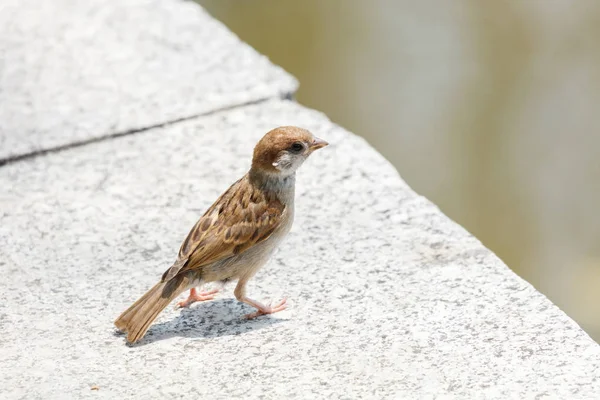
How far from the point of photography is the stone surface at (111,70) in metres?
4.95

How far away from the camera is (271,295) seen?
380cm

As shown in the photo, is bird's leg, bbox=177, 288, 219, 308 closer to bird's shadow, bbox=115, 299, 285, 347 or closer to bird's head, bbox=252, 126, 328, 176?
bird's shadow, bbox=115, 299, 285, 347

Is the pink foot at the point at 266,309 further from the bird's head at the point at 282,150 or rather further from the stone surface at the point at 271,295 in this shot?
the bird's head at the point at 282,150

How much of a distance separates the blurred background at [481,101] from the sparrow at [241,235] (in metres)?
3.42

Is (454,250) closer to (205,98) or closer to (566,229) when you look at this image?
(205,98)

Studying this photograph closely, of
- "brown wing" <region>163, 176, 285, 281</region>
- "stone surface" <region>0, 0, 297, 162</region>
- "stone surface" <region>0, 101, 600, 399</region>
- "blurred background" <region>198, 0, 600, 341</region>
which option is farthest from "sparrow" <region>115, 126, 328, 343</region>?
"blurred background" <region>198, 0, 600, 341</region>

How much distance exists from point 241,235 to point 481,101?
506 cm

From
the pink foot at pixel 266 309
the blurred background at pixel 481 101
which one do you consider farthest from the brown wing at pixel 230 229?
the blurred background at pixel 481 101

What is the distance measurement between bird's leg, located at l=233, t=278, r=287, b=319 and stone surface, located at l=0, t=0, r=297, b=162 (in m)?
1.48

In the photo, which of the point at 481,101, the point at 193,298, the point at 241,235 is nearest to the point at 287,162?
the point at 241,235

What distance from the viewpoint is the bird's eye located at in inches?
149

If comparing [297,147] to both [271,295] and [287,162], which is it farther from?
[271,295]

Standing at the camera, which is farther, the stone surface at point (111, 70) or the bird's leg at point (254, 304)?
the stone surface at point (111, 70)

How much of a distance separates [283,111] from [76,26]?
146 cm
